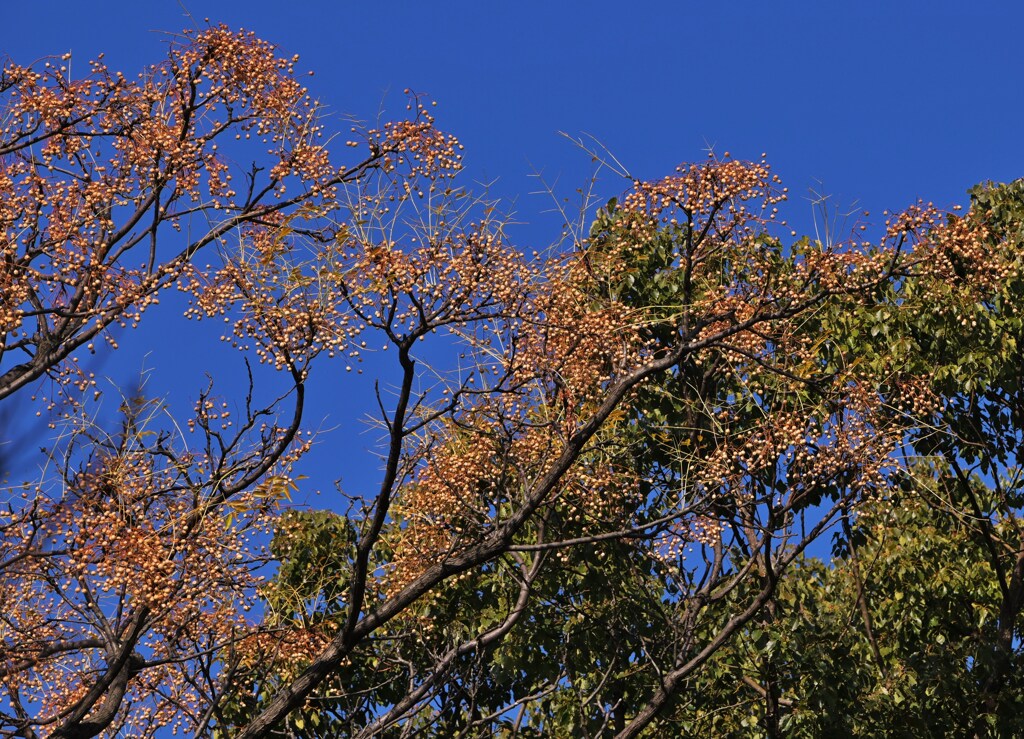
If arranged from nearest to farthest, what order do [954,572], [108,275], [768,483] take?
[108,275]
[768,483]
[954,572]

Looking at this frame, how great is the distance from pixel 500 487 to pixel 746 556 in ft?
11.6

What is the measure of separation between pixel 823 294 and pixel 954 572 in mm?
6897

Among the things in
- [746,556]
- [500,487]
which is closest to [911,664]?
[746,556]

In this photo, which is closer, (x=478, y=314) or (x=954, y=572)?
(x=478, y=314)

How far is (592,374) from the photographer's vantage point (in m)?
9.98

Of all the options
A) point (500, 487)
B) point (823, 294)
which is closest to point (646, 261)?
point (500, 487)

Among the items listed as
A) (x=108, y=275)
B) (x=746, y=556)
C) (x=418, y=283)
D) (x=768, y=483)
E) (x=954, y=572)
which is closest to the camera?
(x=418, y=283)

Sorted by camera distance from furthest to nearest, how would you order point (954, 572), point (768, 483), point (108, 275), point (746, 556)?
point (954, 572) < point (746, 556) < point (768, 483) < point (108, 275)

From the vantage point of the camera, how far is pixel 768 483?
12102 millimetres

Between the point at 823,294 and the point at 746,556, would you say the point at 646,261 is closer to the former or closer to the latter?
the point at 746,556

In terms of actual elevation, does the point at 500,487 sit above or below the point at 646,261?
below

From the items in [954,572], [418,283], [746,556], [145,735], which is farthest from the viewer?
[954,572]

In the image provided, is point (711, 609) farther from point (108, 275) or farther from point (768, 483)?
point (108, 275)

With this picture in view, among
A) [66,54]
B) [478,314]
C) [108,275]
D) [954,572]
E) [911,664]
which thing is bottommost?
[911,664]
